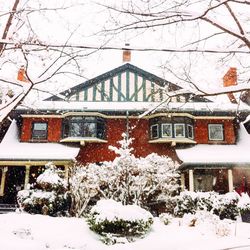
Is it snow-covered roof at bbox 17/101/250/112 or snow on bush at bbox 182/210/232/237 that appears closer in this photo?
snow on bush at bbox 182/210/232/237

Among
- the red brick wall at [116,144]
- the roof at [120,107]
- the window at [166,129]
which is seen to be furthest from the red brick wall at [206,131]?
the red brick wall at [116,144]

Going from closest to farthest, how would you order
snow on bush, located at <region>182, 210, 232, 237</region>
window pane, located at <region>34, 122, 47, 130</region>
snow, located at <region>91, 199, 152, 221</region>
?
snow on bush, located at <region>182, 210, 232, 237</region>, snow, located at <region>91, 199, 152, 221</region>, window pane, located at <region>34, 122, 47, 130</region>

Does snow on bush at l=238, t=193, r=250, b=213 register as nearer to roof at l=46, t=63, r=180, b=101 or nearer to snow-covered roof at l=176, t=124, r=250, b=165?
snow-covered roof at l=176, t=124, r=250, b=165

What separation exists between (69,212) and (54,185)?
5.22 ft

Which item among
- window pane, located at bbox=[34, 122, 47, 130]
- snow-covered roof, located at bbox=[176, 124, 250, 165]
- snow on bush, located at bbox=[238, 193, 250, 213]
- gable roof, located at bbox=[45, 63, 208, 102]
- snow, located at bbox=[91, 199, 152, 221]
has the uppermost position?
gable roof, located at bbox=[45, 63, 208, 102]

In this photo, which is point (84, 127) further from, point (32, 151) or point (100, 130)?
point (32, 151)

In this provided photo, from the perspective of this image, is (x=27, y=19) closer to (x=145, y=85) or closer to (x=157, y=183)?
(x=157, y=183)

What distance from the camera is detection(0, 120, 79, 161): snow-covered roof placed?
853 inches

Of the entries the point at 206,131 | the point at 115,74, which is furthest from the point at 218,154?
→ the point at 115,74

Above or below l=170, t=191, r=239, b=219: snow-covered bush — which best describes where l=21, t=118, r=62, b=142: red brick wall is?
above

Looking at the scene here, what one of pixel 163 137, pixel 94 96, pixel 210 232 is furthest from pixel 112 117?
pixel 210 232

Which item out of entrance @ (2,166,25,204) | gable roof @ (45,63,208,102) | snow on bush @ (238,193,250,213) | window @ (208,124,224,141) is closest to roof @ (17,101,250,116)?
gable roof @ (45,63,208,102)

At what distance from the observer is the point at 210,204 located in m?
18.0

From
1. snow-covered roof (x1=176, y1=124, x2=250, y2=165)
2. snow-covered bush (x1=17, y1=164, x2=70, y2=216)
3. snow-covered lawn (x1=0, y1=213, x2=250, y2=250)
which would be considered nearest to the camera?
snow-covered lawn (x1=0, y1=213, x2=250, y2=250)
